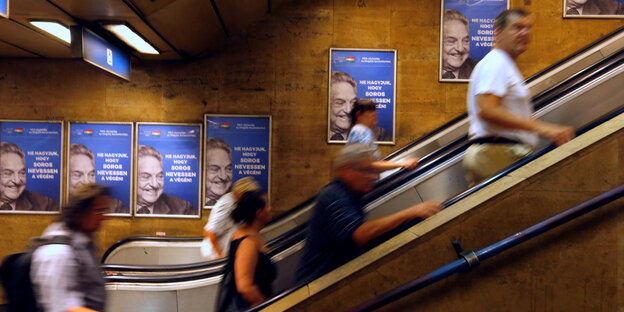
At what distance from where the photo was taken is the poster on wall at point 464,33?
5.38 metres

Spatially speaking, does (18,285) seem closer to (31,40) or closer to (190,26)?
(190,26)

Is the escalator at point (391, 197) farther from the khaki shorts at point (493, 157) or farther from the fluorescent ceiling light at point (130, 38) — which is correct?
the fluorescent ceiling light at point (130, 38)

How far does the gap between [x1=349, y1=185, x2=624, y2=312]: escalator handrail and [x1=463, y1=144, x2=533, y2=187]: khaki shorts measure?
1.20 feet

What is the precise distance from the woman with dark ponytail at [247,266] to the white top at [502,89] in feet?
3.97

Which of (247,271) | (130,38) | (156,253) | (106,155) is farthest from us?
(106,155)

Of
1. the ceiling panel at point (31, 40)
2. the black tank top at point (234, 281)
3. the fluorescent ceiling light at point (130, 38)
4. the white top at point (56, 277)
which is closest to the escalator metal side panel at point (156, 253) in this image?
the fluorescent ceiling light at point (130, 38)

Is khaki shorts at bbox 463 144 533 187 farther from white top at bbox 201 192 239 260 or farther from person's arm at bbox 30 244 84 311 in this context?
person's arm at bbox 30 244 84 311

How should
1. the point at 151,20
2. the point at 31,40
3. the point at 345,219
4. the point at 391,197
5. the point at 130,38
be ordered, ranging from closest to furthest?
the point at 345,219, the point at 391,197, the point at 151,20, the point at 130,38, the point at 31,40

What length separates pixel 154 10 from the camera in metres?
3.70

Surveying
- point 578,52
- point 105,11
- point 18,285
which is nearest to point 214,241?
point 18,285

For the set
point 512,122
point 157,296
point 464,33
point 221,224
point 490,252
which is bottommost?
point 157,296

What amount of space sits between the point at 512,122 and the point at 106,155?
5316 mm

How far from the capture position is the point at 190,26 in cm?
444

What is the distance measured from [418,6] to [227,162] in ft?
11.3
